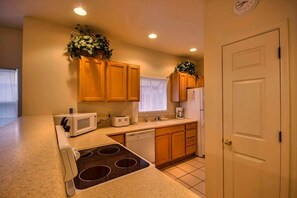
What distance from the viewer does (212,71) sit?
1802mm

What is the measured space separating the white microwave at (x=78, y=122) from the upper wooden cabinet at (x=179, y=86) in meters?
2.23

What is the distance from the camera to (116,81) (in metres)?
2.73

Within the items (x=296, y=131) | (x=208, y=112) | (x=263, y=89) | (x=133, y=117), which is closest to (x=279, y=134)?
(x=296, y=131)

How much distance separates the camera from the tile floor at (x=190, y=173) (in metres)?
2.44

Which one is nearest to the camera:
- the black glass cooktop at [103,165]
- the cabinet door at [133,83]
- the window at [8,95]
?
the black glass cooktop at [103,165]

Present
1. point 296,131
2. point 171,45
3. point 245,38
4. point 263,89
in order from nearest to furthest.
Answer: point 296,131
point 263,89
point 245,38
point 171,45

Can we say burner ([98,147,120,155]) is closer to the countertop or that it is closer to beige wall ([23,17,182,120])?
the countertop

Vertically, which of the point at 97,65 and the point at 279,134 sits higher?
the point at 97,65

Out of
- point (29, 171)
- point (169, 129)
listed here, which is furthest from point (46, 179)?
point (169, 129)

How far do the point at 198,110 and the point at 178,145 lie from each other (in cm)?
107

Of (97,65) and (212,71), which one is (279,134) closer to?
(212,71)

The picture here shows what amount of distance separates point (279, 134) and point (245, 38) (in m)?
1.00

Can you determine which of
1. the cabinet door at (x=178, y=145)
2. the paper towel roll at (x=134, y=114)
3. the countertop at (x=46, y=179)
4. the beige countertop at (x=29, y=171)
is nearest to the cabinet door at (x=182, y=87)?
the cabinet door at (x=178, y=145)

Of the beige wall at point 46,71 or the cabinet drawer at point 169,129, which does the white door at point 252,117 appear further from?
the beige wall at point 46,71
